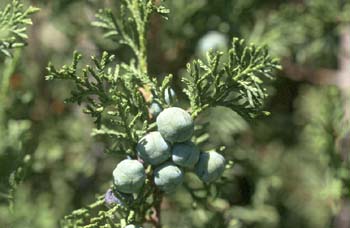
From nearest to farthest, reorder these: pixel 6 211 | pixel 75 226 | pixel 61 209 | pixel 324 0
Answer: pixel 75 226 → pixel 6 211 → pixel 61 209 → pixel 324 0

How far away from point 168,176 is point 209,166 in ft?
0.33

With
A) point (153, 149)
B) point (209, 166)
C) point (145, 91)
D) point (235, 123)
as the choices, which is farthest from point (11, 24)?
point (235, 123)

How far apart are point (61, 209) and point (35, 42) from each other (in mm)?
774

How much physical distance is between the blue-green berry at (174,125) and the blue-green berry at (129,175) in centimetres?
9

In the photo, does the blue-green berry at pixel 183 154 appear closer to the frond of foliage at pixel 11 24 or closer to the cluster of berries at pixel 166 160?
the cluster of berries at pixel 166 160

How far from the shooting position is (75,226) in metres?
1.47

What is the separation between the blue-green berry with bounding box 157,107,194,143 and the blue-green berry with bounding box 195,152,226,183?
0.32ft

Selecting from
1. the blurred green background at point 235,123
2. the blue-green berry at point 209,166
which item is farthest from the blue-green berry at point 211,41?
the blue-green berry at point 209,166

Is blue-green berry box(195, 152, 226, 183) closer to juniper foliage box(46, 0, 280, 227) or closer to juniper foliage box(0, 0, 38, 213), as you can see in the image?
juniper foliage box(46, 0, 280, 227)

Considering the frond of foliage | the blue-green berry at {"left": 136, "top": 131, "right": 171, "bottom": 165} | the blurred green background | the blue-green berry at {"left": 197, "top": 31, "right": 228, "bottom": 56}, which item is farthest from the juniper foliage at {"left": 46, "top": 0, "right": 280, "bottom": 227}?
the blue-green berry at {"left": 197, "top": 31, "right": 228, "bottom": 56}

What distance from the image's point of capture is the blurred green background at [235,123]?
201cm

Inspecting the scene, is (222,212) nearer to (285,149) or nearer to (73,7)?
(285,149)

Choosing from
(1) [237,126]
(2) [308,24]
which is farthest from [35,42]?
(2) [308,24]

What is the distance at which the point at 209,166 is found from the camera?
1308 mm
